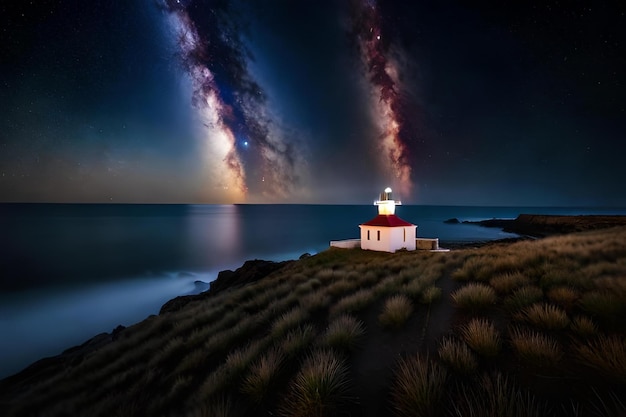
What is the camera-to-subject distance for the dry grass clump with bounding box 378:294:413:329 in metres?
5.00

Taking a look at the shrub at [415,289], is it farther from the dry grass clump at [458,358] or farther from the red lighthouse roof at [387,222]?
the red lighthouse roof at [387,222]

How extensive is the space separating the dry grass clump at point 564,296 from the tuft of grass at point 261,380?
4.94m

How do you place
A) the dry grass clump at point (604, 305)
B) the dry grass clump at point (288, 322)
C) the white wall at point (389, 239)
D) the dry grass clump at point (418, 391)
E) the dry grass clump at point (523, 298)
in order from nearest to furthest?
the dry grass clump at point (418, 391) → the dry grass clump at point (604, 305) → the dry grass clump at point (523, 298) → the dry grass clump at point (288, 322) → the white wall at point (389, 239)

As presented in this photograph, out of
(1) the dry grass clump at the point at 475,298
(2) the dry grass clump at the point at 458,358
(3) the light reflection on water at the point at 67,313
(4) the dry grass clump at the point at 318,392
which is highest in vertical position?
(1) the dry grass clump at the point at 475,298

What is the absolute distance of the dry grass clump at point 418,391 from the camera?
2.73m

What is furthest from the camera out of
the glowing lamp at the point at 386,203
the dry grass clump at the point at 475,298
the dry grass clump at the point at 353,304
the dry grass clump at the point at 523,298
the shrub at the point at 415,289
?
the glowing lamp at the point at 386,203

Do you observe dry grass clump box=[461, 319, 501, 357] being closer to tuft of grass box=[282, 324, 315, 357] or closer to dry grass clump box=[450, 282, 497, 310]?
dry grass clump box=[450, 282, 497, 310]

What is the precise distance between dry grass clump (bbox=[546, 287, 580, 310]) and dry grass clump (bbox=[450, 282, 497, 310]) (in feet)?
2.97

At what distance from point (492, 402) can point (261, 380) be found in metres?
2.80

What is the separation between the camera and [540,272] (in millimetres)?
6695

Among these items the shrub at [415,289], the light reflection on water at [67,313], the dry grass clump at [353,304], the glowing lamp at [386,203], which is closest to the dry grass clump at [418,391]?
the dry grass clump at [353,304]

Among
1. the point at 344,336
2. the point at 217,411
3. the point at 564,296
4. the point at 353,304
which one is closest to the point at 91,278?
the point at 353,304

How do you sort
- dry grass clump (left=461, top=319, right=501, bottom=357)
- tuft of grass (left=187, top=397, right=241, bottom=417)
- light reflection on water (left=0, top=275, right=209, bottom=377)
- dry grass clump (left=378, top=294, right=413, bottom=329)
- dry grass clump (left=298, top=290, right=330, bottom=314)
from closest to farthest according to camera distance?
tuft of grass (left=187, top=397, right=241, bottom=417) → dry grass clump (left=461, top=319, right=501, bottom=357) → dry grass clump (left=378, top=294, right=413, bottom=329) → dry grass clump (left=298, top=290, right=330, bottom=314) → light reflection on water (left=0, top=275, right=209, bottom=377)

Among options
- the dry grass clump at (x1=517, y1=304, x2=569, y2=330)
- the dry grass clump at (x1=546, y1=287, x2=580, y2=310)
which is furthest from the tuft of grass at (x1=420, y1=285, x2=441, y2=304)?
the dry grass clump at (x1=546, y1=287, x2=580, y2=310)
